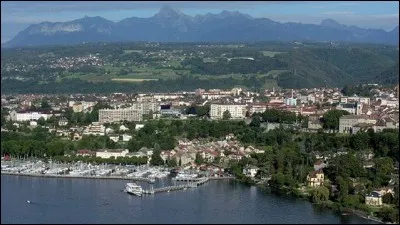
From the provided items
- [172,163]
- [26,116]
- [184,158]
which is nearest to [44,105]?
[26,116]

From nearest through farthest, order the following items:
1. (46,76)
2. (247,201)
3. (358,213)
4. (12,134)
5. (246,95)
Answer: (358,213) < (247,201) < (12,134) < (246,95) < (46,76)

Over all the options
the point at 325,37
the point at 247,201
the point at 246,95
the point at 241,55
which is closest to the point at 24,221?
the point at 247,201

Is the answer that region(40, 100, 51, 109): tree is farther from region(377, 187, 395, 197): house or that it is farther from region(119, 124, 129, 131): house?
region(377, 187, 395, 197): house

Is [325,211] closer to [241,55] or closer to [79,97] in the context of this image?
[79,97]

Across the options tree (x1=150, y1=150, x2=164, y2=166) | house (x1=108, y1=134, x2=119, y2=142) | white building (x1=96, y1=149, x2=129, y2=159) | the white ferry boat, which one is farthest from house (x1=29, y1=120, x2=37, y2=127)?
the white ferry boat

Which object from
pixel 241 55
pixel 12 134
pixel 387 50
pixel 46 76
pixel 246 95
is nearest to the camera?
pixel 12 134

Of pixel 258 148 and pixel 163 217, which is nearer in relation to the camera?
pixel 163 217
